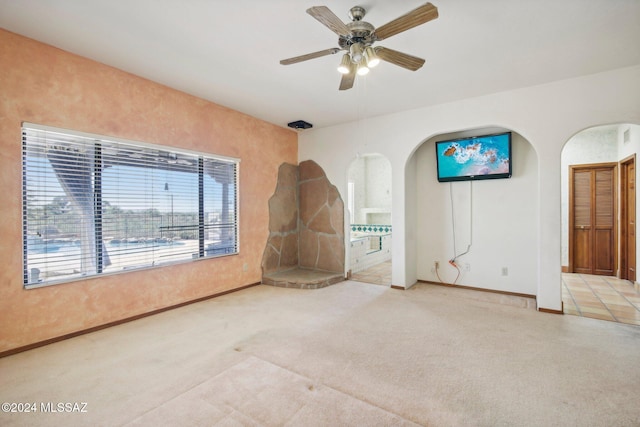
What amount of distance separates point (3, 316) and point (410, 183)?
481 centimetres

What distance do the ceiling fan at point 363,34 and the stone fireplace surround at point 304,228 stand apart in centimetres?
289

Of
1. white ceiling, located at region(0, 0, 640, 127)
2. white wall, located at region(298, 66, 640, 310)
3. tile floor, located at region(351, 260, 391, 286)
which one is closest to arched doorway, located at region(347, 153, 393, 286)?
tile floor, located at region(351, 260, 391, 286)

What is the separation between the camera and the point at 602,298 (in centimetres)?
390

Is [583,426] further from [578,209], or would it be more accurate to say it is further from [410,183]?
[578,209]

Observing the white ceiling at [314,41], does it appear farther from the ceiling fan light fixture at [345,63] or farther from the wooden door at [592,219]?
the wooden door at [592,219]

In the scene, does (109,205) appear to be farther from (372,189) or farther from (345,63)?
(372,189)

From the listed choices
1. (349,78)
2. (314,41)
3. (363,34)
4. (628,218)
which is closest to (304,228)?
(349,78)

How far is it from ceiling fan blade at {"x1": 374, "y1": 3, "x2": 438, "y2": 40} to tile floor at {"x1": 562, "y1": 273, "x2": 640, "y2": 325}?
11.9 feet

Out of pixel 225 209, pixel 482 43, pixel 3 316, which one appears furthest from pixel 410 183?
pixel 3 316

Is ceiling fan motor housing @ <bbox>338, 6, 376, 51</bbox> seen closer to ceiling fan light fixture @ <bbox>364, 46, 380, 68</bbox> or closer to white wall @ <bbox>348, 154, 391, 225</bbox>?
ceiling fan light fixture @ <bbox>364, 46, 380, 68</bbox>

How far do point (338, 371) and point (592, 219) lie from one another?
573 centimetres

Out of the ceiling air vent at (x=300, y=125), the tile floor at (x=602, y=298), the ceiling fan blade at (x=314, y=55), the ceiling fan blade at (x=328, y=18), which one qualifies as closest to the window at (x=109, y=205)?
the ceiling air vent at (x=300, y=125)

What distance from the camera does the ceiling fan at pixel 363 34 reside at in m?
1.78

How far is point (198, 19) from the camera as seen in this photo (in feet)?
7.41
